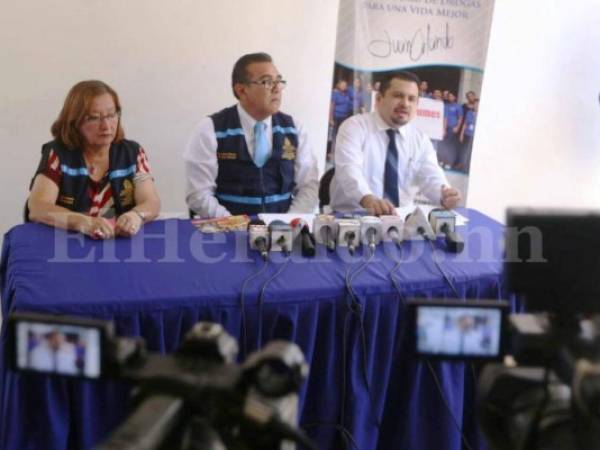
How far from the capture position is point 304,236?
192 centimetres

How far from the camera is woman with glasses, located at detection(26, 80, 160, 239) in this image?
86.2 inches

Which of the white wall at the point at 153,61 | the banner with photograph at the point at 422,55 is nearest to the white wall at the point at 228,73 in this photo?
the white wall at the point at 153,61

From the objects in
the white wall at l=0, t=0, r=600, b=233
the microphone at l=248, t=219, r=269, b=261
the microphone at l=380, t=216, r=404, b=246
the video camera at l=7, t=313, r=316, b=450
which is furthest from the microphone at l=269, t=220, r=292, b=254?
the white wall at l=0, t=0, r=600, b=233

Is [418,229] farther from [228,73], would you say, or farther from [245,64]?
[228,73]

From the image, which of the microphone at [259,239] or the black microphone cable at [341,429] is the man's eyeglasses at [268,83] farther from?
the black microphone cable at [341,429]

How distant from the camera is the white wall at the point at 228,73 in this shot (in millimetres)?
2922

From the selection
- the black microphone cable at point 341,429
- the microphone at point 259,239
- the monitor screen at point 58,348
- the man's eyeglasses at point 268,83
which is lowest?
the black microphone cable at point 341,429

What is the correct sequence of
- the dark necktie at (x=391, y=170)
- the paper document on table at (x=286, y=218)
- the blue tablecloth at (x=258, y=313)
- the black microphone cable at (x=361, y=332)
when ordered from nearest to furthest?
1. the blue tablecloth at (x=258, y=313)
2. the black microphone cable at (x=361, y=332)
3. the paper document on table at (x=286, y=218)
4. the dark necktie at (x=391, y=170)

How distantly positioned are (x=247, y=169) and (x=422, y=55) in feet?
3.75

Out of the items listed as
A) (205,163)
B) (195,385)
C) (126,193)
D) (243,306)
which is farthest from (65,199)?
(195,385)

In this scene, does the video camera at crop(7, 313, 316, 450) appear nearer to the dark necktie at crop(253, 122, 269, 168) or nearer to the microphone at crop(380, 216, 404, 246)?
the microphone at crop(380, 216, 404, 246)

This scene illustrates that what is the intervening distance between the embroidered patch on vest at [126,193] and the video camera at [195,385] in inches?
64.9

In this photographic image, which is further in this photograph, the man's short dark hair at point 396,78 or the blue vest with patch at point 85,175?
the man's short dark hair at point 396,78

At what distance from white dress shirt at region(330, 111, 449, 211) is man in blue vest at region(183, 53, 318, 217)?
189 mm
